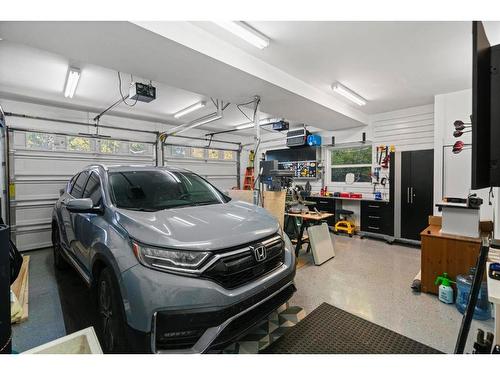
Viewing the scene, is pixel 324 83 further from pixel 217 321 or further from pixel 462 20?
pixel 217 321

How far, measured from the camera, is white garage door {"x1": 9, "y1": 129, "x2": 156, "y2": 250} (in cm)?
442

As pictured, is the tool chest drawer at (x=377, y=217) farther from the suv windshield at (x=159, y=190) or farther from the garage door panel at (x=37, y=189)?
the garage door panel at (x=37, y=189)

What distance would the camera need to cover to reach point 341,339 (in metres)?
1.99

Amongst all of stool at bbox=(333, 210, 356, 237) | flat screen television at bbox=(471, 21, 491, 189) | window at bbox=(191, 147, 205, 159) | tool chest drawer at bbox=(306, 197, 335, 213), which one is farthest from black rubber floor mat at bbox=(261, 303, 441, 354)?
window at bbox=(191, 147, 205, 159)

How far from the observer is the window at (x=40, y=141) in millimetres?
4547

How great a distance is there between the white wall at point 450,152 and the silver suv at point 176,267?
423 centimetres

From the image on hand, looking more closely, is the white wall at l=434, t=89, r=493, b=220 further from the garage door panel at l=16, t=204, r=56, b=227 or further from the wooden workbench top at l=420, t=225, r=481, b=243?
the garage door panel at l=16, t=204, r=56, b=227

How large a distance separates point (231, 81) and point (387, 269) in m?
3.67

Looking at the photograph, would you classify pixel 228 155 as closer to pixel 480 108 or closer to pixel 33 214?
pixel 33 214

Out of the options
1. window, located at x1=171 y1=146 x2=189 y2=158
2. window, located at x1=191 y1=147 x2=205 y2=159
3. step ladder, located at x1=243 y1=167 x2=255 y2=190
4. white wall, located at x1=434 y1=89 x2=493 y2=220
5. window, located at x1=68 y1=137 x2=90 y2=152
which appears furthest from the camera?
step ladder, located at x1=243 y1=167 x2=255 y2=190

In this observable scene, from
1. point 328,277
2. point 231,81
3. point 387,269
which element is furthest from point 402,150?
point 231,81

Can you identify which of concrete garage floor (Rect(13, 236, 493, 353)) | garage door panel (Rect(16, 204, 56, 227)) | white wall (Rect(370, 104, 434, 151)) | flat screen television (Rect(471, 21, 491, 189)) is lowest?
concrete garage floor (Rect(13, 236, 493, 353))

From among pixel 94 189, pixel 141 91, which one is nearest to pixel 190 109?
pixel 141 91

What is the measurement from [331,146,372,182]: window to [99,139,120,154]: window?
584 cm
